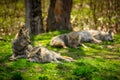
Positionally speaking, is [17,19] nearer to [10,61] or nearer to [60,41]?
[60,41]

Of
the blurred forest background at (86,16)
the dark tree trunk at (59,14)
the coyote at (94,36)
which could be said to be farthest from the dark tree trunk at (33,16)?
the blurred forest background at (86,16)

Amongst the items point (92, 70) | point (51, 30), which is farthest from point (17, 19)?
point (92, 70)

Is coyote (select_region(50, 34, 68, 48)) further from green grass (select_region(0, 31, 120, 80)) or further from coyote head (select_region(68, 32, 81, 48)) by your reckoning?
green grass (select_region(0, 31, 120, 80))

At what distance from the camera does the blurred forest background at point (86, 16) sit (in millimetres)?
21172

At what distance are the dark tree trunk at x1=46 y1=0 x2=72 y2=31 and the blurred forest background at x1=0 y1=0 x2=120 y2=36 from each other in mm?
3984

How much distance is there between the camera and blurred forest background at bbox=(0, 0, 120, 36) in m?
21.2

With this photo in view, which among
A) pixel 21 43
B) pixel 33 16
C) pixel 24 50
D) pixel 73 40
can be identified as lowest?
pixel 73 40

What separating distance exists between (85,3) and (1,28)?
6612mm

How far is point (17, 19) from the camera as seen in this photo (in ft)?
74.1

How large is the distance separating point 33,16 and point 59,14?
144 cm

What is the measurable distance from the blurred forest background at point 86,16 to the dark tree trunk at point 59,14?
13.1 feet

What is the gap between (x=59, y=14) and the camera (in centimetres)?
1761

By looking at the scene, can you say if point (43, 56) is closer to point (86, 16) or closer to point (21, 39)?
point (21, 39)

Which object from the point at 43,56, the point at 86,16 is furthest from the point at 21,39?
the point at 86,16
